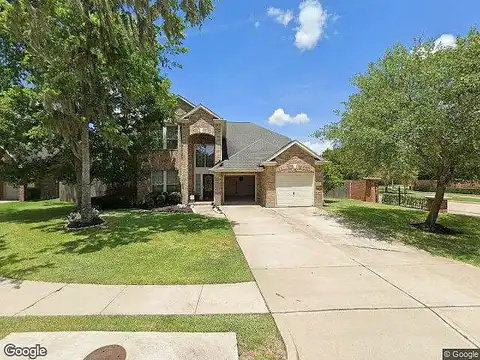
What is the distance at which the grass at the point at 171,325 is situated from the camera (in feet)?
14.8

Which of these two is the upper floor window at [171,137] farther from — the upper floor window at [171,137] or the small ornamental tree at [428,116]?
the small ornamental tree at [428,116]

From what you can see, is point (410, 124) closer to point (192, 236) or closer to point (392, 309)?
point (392, 309)

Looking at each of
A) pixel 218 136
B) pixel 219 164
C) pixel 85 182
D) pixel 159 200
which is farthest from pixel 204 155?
pixel 85 182

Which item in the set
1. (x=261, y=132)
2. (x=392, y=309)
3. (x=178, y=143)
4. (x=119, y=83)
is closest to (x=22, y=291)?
(x=392, y=309)

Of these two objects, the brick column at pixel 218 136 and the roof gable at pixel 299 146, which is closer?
the roof gable at pixel 299 146

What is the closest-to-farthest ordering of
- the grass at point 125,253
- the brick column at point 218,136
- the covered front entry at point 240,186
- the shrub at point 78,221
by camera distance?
the grass at point 125,253, the shrub at point 78,221, the brick column at point 218,136, the covered front entry at point 240,186

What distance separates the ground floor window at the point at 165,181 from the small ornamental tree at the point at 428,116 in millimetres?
13425

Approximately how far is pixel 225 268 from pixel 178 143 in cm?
1675

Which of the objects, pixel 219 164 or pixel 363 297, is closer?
pixel 363 297

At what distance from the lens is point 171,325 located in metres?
4.86

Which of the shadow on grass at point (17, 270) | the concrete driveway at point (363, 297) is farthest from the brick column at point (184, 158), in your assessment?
the shadow on grass at point (17, 270)

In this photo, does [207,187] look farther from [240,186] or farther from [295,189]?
[295,189]

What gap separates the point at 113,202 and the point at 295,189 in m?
12.8

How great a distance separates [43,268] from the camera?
799 cm
